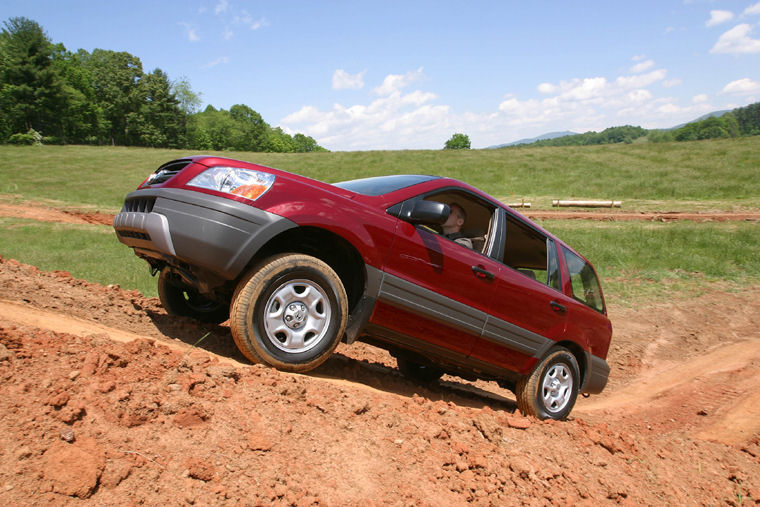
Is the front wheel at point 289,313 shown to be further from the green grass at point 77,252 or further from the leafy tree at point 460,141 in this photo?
the leafy tree at point 460,141

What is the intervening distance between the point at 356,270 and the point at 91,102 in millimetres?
90286

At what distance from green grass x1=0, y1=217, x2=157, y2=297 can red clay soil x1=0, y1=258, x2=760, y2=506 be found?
4.89 m

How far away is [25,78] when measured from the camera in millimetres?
64625

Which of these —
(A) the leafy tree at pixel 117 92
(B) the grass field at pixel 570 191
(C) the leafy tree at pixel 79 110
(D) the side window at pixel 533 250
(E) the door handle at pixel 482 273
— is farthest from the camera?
(A) the leafy tree at pixel 117 92

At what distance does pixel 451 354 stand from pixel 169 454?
2701 millimetres

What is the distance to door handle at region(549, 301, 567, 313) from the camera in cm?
526

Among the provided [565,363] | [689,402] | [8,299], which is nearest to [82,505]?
[8,299]

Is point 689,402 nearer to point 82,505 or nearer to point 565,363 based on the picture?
point 565,363

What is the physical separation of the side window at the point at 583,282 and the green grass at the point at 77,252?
6.92 metres

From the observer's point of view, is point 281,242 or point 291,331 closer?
point 291,331

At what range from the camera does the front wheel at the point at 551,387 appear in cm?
522

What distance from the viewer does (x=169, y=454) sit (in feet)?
8.04

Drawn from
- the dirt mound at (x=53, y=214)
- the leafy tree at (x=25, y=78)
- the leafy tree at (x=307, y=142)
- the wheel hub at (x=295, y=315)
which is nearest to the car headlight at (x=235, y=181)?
the wheel hub at (x=295, y=315)

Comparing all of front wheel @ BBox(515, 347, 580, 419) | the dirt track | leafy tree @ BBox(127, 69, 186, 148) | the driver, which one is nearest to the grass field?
the dirt track
